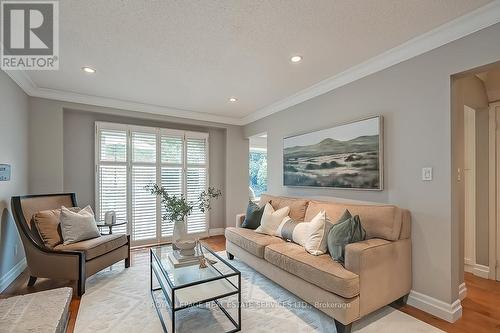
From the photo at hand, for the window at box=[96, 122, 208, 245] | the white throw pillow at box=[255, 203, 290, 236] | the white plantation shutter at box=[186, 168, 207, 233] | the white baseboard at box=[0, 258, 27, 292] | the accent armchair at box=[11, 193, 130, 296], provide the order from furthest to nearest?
the white plantation shutter at box=[186, 168, 207, 233] → the window at box=[96, 122, 208, 245] → the white throw pillow at box=[255, 203, 290, 236] → the white baseboard at box=[0, 258, 27, 292] → the accent armchair at box=[11, 193, 130, 296]

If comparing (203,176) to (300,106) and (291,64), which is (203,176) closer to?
(300,106)

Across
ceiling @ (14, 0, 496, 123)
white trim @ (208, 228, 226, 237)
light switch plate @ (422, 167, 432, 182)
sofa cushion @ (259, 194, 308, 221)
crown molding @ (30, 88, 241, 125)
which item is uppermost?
ceiling @ (14, 0, 496, 123)

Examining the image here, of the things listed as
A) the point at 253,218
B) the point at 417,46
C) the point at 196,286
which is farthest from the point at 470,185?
the point at 196,286

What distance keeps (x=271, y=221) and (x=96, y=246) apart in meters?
2.11

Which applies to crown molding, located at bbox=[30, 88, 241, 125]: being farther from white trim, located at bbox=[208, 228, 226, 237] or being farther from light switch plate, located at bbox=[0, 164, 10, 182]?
white trim, located at bbox=[208, 228, 226, 237]

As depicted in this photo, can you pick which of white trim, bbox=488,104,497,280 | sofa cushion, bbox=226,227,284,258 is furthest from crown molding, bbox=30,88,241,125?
white trim, bbox=488,104,497,280

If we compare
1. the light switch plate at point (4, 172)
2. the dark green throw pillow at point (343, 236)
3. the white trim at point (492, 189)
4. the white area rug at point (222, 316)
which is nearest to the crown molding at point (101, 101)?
the light switch plate at point (4, 172)

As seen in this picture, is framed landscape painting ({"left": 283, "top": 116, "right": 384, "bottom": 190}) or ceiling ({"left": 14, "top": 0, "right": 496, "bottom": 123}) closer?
ceiling ({"left": 14, "top": 0, "right": 496, "bottom": 123})

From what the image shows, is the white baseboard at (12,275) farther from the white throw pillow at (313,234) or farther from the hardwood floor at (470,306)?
the white throw pillow at (313,234)

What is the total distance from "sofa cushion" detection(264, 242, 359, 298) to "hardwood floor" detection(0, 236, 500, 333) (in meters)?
0.88

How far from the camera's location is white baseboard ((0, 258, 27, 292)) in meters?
2.70

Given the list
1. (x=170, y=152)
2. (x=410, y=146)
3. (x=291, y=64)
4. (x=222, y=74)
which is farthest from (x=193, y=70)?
(x=410, y=146)

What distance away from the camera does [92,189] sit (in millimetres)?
4172

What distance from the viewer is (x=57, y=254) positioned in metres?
2.58
